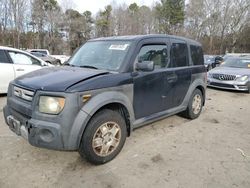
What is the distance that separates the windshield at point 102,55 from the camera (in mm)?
3820

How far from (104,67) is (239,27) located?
45.5 m

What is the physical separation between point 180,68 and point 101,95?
85.3 inches

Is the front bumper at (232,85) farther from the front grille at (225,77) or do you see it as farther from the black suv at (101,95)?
the black suv at (101,95)

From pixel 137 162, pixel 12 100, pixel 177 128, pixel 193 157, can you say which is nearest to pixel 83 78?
pixel 12 100

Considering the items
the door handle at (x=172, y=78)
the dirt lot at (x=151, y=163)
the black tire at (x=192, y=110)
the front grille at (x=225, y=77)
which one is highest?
the door handle at (x=172, y=78)

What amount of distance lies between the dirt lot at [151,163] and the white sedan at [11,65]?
109 inches

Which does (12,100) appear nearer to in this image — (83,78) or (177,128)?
(83,78)

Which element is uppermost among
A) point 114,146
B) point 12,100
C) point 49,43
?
point 49,43

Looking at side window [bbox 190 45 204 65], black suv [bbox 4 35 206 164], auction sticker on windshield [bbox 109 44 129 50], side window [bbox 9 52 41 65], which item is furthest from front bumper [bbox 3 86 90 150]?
side window [bbox 9 52 41 65]

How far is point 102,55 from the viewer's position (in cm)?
407

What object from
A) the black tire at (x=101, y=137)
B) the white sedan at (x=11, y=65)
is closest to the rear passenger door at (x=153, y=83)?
the black tire at (x=101, y=137)

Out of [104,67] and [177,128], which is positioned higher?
[104,67]

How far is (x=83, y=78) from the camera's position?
321 cm


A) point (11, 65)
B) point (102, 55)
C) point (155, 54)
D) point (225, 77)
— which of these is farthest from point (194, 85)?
point (11, 65)
